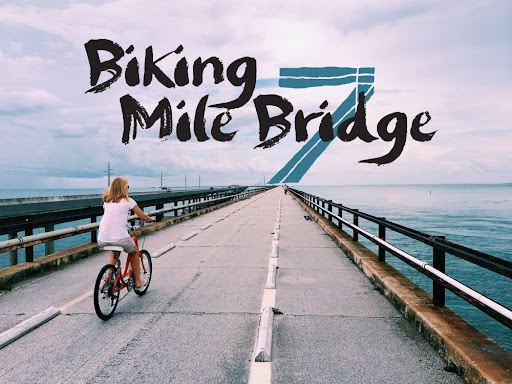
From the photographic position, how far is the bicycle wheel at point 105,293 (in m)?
5.01

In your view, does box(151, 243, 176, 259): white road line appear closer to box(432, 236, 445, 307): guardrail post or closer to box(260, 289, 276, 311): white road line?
box(260, 289, 276, 311): white road line

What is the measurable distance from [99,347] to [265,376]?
6.51 feet

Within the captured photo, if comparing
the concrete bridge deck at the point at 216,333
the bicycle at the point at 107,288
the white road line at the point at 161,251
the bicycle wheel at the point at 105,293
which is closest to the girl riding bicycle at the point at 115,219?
the bicycle at the point at 107,288

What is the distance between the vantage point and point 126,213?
5.62 metres

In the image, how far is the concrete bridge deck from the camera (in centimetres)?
371

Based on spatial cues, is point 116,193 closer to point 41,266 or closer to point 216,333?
point 216,333

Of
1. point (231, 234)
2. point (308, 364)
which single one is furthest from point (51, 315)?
point (231, 234)

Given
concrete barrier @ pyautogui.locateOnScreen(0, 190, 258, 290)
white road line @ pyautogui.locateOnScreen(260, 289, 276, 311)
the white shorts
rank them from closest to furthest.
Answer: the white shorts < white road line @ pyautogui.locateOnScreen(260, 289, 276, 311) < concrete barrier @ pyautogui.locateOnScreen(0, 190, 258, 290)

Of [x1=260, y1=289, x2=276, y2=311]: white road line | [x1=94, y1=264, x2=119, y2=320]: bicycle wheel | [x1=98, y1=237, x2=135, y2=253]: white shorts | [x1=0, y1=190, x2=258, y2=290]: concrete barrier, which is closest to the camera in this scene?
[x1=94, y1=264, x2=119, y2=320]: bicycle wheel

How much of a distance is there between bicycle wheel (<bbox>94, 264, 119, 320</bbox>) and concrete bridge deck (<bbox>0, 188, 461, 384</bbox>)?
0.49 ft

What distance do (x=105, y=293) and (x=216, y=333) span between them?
5.52 feet

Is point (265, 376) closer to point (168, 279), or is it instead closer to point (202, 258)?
point (168, 279)

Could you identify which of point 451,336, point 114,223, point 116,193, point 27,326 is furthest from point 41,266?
point 451,336

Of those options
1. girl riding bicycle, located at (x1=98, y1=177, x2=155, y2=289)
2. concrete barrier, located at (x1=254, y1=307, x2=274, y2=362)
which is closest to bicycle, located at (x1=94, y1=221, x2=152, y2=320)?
girl riding bicycle, located at (x1=98, y1=177, x2=155, y2=289)
